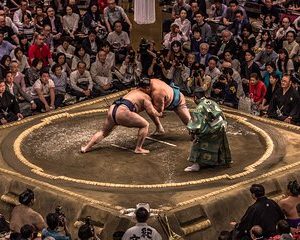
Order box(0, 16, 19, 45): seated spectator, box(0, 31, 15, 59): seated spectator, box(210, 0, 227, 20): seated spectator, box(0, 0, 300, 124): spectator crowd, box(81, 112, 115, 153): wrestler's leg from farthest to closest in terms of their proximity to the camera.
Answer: box(210, 0, 227, 20): seated spectator → box(0, 16, 19, 45): seated spectator → box(0, 31, 15, 59): seated spectator → box(0, 0, 300, 124): spectator crowd → box(81, 112, 115, 153): wrestler's leg

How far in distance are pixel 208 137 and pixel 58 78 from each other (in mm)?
2593

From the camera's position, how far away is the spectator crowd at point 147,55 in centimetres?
914

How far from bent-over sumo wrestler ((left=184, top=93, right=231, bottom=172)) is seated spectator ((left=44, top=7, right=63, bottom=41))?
11.7 ft

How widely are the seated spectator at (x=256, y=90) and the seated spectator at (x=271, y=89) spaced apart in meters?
0.05

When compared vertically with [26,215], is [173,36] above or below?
above

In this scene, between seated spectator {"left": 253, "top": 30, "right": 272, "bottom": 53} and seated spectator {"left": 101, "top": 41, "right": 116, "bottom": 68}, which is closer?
seated spectator {"left": 101, "top": 41, "right": 116, "bottom": 68}

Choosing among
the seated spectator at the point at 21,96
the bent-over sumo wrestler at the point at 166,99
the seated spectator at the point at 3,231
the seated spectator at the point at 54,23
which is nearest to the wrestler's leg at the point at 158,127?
the bent-over sumo wrestler at the point at 166,99

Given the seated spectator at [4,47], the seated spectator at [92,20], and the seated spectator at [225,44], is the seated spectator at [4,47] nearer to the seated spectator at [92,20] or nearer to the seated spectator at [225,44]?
the seated spectator at [92,20]

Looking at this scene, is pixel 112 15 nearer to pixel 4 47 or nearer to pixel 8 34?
pixel 8 34

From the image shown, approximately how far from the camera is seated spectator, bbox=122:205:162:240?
5914mm

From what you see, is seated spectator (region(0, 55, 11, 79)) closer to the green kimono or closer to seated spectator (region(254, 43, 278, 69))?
seated spectator (region(254, 43, 278, 69))

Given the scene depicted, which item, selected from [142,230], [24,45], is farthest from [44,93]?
[142,230]

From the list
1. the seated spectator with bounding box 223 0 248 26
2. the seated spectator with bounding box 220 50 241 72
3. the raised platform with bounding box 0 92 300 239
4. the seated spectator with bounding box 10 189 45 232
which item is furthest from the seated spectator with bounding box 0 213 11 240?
the seated spectator with bounding box 223 0 248 26

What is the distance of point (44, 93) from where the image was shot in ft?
30.3
